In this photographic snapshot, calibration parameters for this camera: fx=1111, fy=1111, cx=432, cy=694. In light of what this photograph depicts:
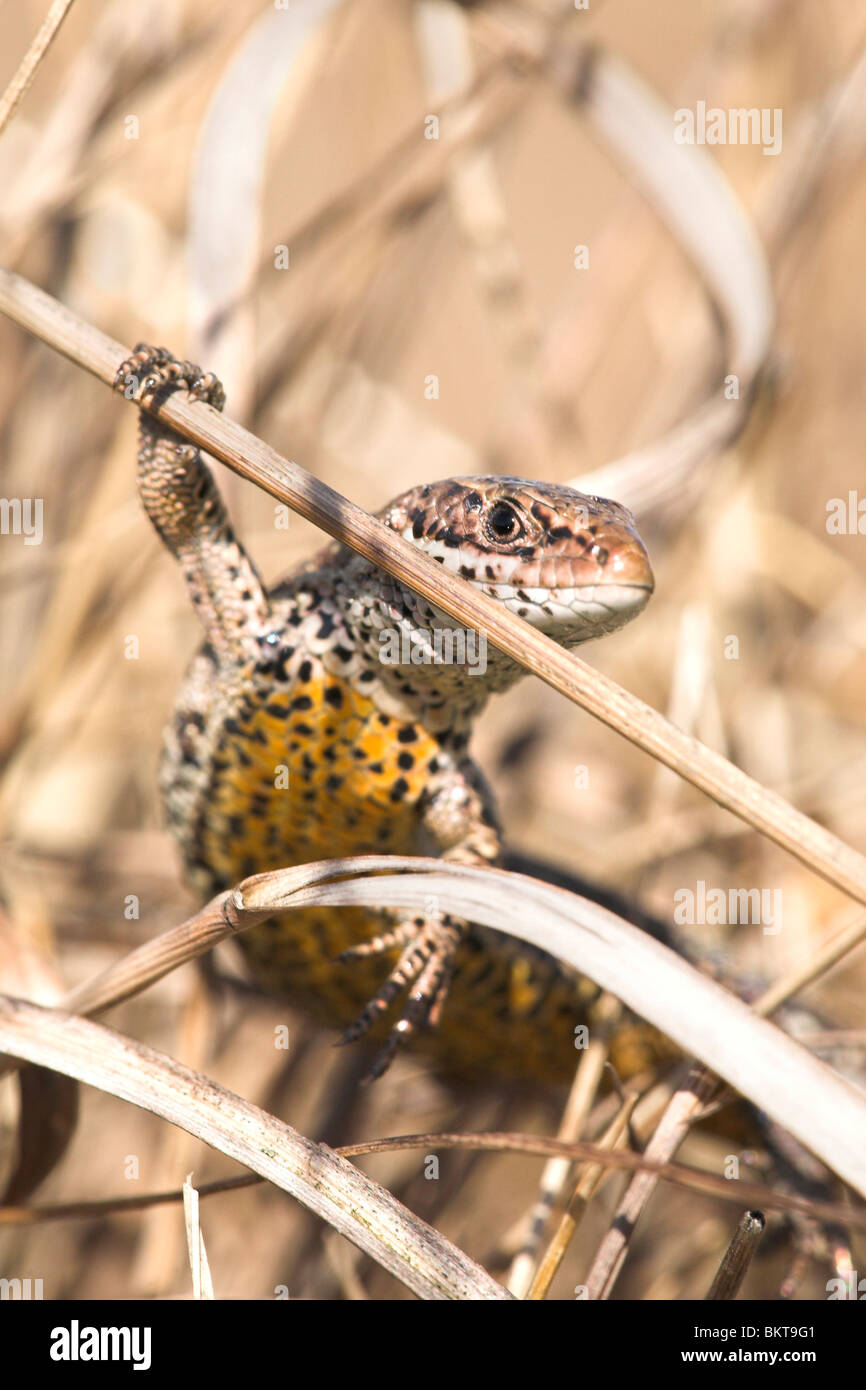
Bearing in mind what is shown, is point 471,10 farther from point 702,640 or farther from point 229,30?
point 702,640

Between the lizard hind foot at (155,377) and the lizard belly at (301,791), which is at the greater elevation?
the lizard hind foot at (155,377)

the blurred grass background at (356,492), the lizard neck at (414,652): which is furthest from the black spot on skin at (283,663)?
the blurred grass background at (356,492)

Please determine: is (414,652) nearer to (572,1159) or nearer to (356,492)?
(572,1159)

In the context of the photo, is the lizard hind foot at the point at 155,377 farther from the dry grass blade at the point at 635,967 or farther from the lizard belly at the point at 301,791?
the dry grass blade at the point at 635,967

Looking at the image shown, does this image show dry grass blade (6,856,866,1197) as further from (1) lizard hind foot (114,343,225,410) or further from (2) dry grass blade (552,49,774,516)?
(2) dry grass blade (552,49,774,516)

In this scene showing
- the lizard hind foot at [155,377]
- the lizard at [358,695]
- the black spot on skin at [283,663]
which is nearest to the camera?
the lizard hind foot at [155,377]

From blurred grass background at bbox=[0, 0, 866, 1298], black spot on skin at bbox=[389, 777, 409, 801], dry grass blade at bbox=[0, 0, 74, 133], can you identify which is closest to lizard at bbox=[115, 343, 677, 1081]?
black spot on skin at bbox=[389, 777, 409, 801]

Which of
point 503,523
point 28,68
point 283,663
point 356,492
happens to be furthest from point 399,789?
point 356,492
